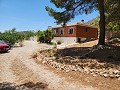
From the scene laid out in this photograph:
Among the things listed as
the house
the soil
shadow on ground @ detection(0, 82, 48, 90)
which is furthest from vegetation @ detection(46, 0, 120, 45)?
the house

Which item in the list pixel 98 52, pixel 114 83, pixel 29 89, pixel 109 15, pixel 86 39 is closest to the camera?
pixel 29 89

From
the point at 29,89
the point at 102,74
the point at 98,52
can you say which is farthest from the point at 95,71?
the point at 98,52

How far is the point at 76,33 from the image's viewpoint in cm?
4325

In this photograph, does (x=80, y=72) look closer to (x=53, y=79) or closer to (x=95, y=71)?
(x=95, y=71)

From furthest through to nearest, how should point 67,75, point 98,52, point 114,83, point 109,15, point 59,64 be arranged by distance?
point 109,15 → point 98,52 → point 59,64 → point 67,75 → point 114,83

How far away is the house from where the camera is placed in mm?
43469

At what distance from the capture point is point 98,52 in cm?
1952

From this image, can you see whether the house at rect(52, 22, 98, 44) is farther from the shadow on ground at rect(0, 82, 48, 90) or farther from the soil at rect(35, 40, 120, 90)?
the shadow on ground at rect(0, 82, 48, 90)

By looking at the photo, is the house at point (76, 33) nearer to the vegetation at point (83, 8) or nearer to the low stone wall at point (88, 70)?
the vegetation at point (83, 8)

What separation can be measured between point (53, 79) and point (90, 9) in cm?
1374

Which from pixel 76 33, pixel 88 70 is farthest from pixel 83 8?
pixel 76 33

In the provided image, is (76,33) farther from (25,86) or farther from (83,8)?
(25,86)

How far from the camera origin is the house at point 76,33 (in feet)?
143

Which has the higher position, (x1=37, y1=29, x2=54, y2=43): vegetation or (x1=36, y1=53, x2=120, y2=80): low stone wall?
(x1=37, y1=29, x2=54, y2=43): vegetation
